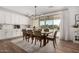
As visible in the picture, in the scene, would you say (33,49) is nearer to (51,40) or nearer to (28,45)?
(28,45)

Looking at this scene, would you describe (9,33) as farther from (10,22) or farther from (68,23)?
(68,23)

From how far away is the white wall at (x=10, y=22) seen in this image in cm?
229

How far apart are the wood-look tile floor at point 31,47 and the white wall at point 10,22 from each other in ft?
0.50

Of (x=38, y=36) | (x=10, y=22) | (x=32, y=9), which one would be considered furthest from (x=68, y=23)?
(x=10, y=22)

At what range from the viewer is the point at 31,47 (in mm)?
2404

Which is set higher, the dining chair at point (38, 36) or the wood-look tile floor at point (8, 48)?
the dining chair at point (38, 36)

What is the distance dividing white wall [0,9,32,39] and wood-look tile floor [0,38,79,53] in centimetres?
15

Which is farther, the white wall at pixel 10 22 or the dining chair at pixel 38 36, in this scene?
the dining chair at pixel 38 36

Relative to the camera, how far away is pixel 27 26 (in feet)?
7.88

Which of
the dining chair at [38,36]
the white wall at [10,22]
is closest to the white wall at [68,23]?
the dining chair at [38,36]

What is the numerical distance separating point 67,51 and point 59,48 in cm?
19

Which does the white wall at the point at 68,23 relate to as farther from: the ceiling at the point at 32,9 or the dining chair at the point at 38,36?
the dining chair at the point at 38,36

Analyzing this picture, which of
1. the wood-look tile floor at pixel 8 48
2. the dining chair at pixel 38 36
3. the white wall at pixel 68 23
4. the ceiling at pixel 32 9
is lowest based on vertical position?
the wood-look tile floor at pixel 8 48

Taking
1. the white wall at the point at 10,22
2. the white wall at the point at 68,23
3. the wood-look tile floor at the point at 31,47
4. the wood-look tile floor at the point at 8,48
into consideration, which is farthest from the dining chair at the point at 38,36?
the white wall at the point at 68,23
